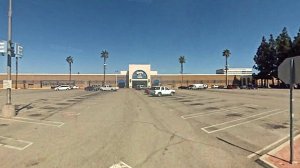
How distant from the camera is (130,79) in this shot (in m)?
115

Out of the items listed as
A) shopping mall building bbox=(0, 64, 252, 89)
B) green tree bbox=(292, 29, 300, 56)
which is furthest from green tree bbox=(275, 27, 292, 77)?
shopping mall building bbox=(0, 64, 252, 89)

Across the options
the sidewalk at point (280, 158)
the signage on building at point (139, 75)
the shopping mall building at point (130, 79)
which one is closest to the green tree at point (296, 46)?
the shopping mall building at point (130, 79)

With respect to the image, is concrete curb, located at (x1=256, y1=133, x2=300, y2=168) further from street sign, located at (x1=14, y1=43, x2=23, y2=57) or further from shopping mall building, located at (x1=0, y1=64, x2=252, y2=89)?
shopping mall building, located at (x1=0, y1=64, x2=252, y2=89)

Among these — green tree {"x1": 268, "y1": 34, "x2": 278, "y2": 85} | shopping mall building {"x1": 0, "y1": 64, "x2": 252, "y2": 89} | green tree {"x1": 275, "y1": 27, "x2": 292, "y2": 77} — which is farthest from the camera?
shopping mall building {"x1": 0, "y1": 64, "x2": 252, "y2": 89}

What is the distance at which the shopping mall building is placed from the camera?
107625 mm

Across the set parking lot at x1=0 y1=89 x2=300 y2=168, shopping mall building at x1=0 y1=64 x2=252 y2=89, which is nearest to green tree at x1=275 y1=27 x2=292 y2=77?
shopping mall building at x1=0 y1=64 x2=252 y2=89

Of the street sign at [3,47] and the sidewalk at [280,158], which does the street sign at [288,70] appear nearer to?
the sidewalk at [280,158]

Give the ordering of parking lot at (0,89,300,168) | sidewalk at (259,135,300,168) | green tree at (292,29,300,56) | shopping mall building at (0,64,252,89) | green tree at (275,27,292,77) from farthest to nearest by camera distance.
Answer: shopping mall building at (0,64,252,89) → green tree at (275,27,292,77) → green tree at (292,29,300,56) → parking lot at (0,89,300,168) → sidewalk at (259,135,300,168)

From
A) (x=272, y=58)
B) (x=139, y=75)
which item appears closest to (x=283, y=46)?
(x=272, y=58)

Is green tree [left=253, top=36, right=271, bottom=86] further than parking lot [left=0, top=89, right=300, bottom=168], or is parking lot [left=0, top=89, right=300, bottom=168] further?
green tree [left=253, top=36, right=271, bottom=86]

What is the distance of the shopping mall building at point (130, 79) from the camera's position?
107625 mm

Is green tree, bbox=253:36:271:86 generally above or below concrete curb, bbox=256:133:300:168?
above

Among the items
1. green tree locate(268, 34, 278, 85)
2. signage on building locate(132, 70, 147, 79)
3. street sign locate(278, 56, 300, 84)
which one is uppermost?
green tree locate(268, 34, 278, 85)

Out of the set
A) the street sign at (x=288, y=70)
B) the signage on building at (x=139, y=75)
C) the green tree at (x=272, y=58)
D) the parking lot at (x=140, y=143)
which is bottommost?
the parking lot at (x=140, y=143)
